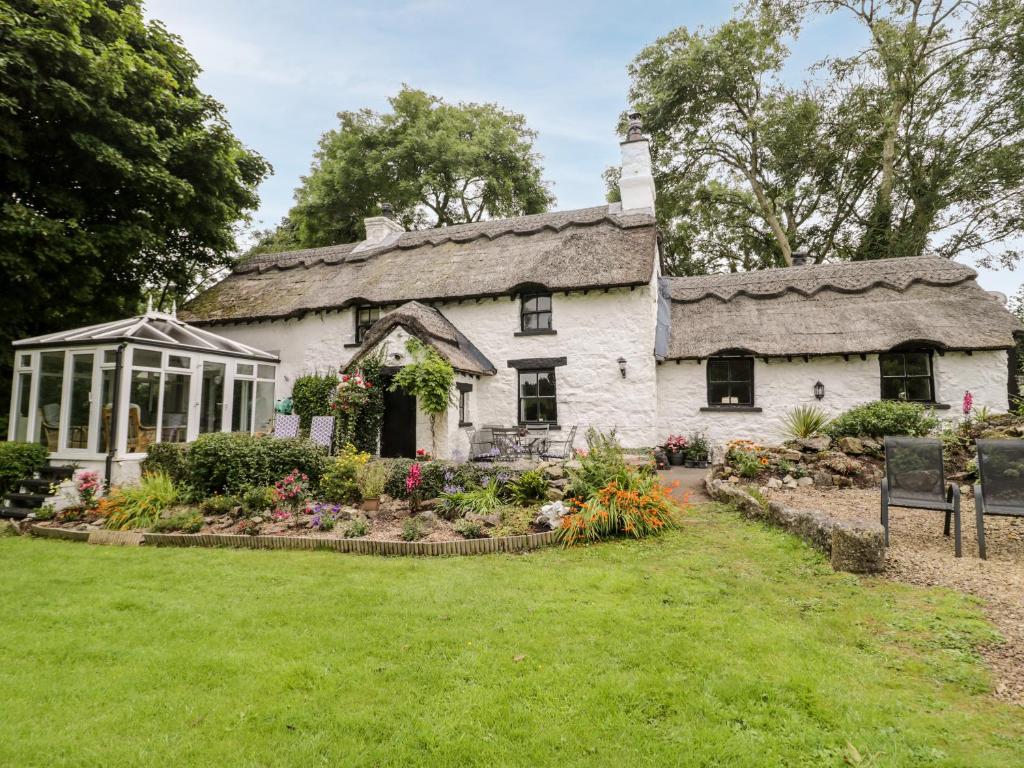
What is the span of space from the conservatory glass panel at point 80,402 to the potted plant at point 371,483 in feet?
21.2

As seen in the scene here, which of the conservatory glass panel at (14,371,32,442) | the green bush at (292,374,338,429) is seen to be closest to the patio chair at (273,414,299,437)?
the green bush at (292,374,338,429)

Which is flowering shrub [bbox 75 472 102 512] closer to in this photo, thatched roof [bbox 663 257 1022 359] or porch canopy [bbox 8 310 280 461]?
porch canopy [bbox 8 310 280 461]

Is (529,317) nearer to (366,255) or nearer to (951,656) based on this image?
(366,255)

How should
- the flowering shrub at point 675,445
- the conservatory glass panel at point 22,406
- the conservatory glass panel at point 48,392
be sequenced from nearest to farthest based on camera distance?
the conservatory glass panel at point 48,392
the conservatory glass panel at point 22,406
the flowering shrub at point 675,445

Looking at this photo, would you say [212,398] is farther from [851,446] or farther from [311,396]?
[851,446]

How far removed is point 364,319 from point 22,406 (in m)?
8.06

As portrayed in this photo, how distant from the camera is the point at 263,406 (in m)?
14.8

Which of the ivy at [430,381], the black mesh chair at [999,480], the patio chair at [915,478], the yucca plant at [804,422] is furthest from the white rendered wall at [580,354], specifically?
the black mesh chair at [999,480]

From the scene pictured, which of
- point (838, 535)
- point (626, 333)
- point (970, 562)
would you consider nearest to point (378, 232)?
point (626, 333)

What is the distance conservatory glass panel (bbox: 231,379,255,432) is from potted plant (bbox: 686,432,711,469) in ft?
39.2

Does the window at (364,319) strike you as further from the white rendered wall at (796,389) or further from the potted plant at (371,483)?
the white rendered wall at (796,389)

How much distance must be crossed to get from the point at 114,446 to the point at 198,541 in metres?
4.70

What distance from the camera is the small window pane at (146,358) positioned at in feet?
35.7

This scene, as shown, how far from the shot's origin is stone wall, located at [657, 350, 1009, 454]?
488 inches
